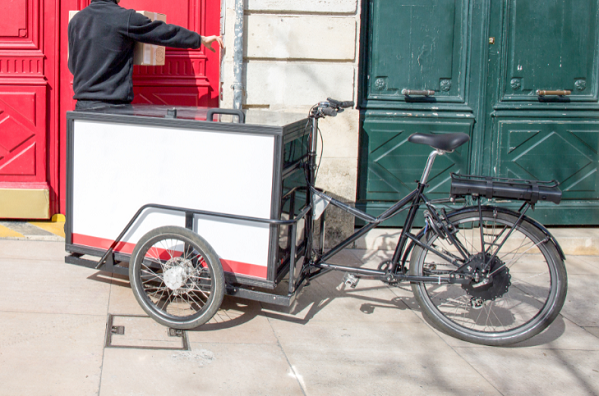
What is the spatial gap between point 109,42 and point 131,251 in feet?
6.06

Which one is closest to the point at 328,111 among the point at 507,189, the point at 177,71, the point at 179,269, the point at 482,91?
the point at 507,189

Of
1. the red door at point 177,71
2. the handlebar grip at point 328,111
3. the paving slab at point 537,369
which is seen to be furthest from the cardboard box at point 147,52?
the paving slab at point 537,369

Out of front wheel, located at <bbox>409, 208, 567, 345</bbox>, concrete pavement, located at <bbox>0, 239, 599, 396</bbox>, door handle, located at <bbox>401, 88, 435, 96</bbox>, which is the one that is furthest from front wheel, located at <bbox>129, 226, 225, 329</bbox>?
door handle, located at <bbox>401, 88, 435, 96</bbox>

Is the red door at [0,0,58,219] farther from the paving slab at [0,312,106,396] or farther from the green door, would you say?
the green door

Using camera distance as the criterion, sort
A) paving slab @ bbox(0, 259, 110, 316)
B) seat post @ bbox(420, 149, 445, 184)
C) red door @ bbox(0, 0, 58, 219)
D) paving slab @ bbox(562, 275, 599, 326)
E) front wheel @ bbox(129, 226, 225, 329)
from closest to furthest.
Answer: front wheel @ bbox(129, 226, 225, 329)
seat post @ bbox(420, 149, 445, 184)
paving slab @ bbox(0, 259, 110, 316)
paving slab @ bbox(562, 275, 599, 326)
red door @ bbox(0, 0, 58, 219)

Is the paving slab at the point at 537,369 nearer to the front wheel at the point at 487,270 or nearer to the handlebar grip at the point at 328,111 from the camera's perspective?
the front wheel at the point at 487,270

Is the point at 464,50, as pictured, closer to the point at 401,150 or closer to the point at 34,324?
the point at 401,150

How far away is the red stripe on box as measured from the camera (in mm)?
4160

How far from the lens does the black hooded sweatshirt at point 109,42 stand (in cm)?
514

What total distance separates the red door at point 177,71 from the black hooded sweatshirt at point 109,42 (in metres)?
0.99

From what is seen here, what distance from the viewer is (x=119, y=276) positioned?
5.18 metres

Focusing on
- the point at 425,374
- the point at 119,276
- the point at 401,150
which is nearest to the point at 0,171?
the point at 119,276

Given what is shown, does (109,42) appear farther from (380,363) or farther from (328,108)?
(380,363)

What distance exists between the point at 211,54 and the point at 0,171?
7.67 ft
